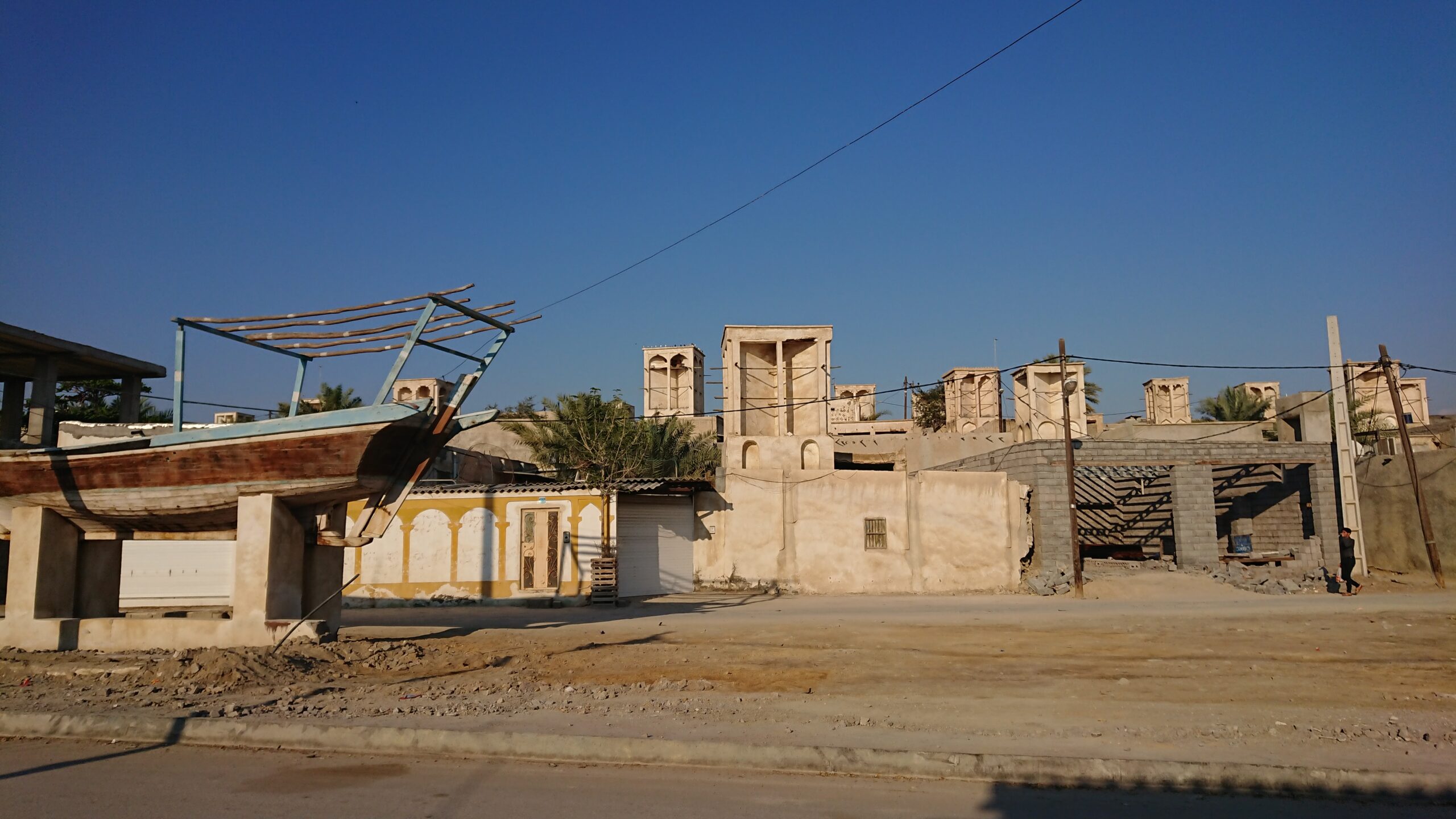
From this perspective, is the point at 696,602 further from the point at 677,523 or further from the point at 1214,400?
the point at 1214,400

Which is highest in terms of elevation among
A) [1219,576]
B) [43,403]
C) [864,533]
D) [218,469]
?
[43,403]

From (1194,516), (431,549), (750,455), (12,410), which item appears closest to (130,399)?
(12,410)

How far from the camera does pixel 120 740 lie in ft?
25.2

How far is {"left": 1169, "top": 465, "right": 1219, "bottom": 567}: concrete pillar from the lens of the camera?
24984 millimetres

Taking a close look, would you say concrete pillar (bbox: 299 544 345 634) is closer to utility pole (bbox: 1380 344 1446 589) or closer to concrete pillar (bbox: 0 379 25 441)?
concrete pillar (bbox: 0 379 25 441)

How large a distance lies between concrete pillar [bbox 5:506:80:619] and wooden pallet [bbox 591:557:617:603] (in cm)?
1108

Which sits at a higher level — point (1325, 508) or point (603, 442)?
point (603, 442)

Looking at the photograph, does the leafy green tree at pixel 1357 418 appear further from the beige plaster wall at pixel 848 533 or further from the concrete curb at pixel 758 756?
the concrete curb at pixel 758 756

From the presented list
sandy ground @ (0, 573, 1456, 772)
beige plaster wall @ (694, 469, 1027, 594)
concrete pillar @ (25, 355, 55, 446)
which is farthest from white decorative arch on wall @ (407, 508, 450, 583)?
concrete pillar @ (25, 355, 55, 446)

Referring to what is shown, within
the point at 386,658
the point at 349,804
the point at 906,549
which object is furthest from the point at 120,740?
the point at 906,549

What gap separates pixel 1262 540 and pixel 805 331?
52.8 ft

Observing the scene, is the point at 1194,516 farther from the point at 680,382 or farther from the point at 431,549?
the point at 680,382

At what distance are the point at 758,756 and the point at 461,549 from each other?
59.1 ft

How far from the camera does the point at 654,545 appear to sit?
2459cm
